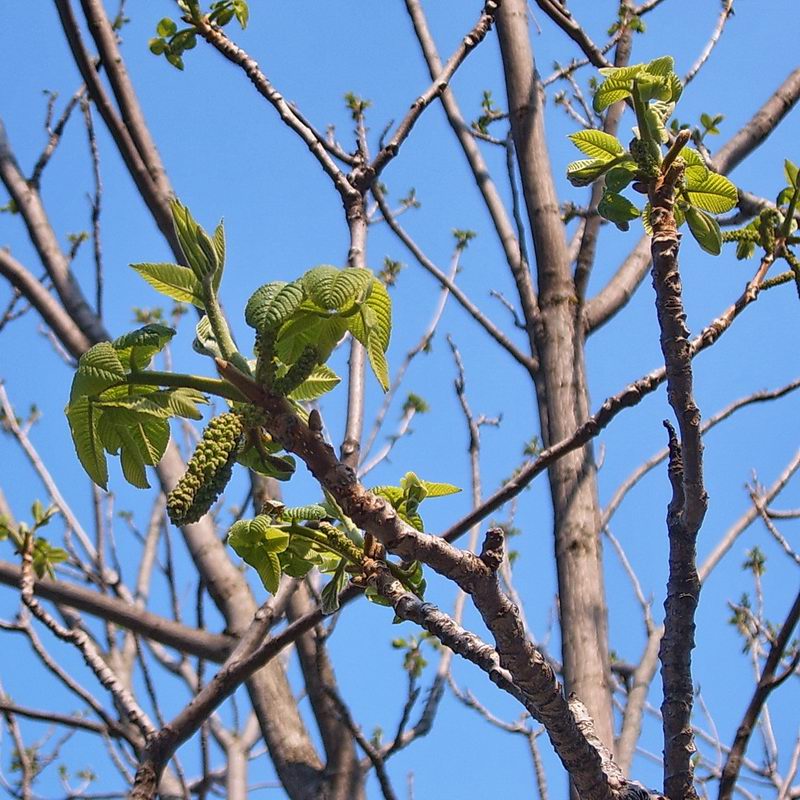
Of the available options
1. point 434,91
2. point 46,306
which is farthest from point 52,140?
point 434,91

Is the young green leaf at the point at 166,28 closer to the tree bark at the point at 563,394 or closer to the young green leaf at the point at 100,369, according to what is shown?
the tree bark at the point at 563,394

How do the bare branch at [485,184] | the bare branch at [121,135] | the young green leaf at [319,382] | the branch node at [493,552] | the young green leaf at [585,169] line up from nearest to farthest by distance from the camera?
the branch node at [493,552]
the young green leaf at [319,382]
the young green leaf at [585,169]
the bare branch at [485,184]
the bare branch at [121,135]

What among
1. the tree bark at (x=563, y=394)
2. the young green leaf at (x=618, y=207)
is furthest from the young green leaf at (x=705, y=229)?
the tree bark at (x=563, y=394)

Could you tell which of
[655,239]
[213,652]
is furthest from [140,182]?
[655,239]

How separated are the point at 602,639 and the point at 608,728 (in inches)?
9.6

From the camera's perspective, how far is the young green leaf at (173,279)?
1.34 meters

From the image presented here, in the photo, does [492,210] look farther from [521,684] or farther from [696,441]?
[521,684]

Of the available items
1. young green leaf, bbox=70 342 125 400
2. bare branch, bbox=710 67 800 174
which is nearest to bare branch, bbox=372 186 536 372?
bare branch, bbox=710 67 800 174

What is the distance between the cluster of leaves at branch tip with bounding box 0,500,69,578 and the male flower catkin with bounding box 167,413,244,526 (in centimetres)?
227

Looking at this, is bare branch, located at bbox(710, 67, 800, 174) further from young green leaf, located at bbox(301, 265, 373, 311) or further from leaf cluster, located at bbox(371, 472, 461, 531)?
young green leaf, located at bbox(301, 265, 373, 311)

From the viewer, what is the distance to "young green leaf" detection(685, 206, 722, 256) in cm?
164

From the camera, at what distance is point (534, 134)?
3.57 m

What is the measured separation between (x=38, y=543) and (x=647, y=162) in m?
2.65

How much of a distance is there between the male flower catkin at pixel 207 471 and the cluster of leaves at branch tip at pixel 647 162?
0.76 meters
